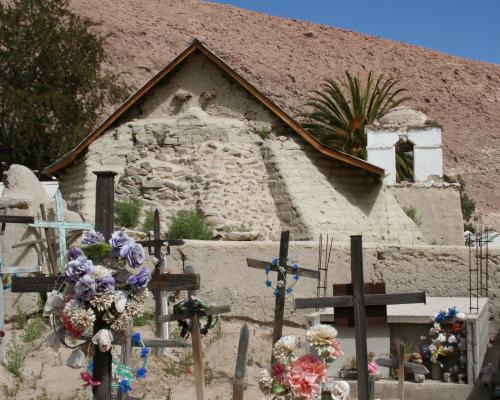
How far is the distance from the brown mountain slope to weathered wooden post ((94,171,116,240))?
4734 cm

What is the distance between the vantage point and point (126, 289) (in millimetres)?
5340

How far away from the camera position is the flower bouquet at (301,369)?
5156 millimetres

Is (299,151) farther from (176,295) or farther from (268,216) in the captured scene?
(176,295)

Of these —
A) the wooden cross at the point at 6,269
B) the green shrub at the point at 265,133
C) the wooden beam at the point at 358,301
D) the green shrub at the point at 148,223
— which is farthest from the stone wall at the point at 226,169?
the wooden beam at the point at 358,301

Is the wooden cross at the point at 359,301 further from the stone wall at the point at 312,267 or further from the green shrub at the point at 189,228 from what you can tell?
→ the green shrub at the point at 189,228

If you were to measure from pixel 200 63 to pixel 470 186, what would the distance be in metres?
41.8

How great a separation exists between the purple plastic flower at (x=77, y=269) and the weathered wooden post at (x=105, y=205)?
2.93 feet

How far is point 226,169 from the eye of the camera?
16.9m

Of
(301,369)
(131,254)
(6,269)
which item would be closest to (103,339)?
(131,254)

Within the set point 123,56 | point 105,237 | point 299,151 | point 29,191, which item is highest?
point 123,56

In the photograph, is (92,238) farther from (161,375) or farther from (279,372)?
(161,375)

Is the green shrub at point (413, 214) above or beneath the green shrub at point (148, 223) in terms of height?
above

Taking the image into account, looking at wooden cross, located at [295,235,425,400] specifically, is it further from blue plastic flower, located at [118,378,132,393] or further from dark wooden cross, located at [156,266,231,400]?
blue plastic flower, located at [118,378,132,393]

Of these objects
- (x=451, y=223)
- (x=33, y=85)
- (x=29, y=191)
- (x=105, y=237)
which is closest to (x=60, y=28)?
(x=33, y=85)
